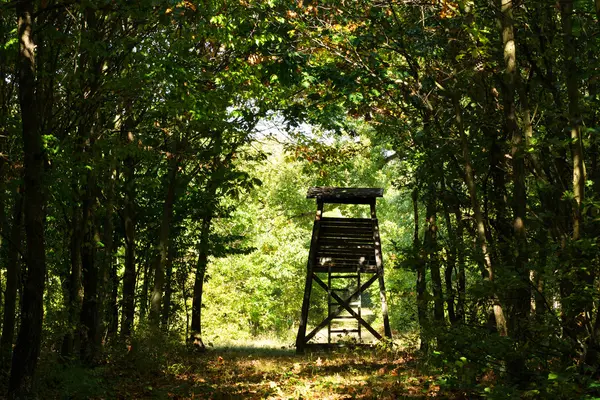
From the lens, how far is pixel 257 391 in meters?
10.8

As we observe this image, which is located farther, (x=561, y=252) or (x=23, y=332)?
(x=23, y=332)

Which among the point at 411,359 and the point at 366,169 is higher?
the point at 366,169

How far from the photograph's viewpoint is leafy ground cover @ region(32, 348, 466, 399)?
9836 mm

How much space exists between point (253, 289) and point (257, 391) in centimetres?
3372

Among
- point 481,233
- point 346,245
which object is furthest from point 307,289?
point 481,233

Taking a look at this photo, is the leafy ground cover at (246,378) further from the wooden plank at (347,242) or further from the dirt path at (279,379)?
the wooden plank at (347,242)

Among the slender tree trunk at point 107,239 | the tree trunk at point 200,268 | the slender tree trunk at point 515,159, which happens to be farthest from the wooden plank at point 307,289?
the slender tree trunk at point 515,159

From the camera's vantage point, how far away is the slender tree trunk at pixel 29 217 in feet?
24.5

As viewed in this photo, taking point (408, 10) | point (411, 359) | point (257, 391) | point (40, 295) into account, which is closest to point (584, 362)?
point (40, 295)

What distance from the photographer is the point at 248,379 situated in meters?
12.4

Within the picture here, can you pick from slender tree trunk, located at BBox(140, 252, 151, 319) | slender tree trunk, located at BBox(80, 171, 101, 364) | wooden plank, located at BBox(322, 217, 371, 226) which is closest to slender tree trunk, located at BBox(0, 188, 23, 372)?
slender tree trunk, located at BBox(80, 171, 101, 364)

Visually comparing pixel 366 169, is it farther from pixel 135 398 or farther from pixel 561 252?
pixel 561 252

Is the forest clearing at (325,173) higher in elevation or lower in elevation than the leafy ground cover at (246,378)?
higher

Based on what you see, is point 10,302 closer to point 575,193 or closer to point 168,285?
point 575,193
